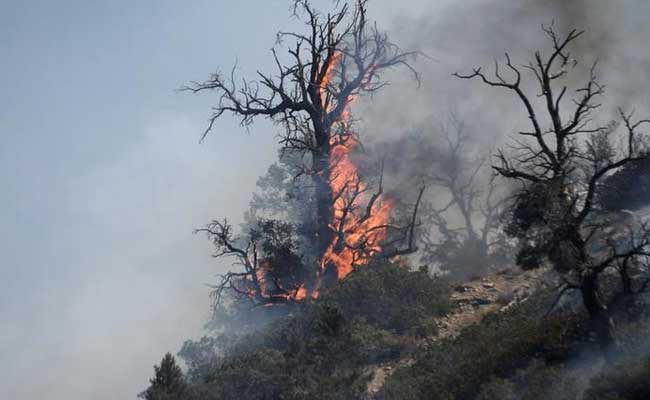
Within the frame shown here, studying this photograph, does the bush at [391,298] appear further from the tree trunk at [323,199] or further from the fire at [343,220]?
the tree trunk at [323,199]

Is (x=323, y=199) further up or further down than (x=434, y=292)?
further up

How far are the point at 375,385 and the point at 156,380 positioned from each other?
6.94m

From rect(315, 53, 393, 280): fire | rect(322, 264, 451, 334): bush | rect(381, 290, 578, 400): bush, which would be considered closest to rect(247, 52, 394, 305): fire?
rect(315, 53, 393, 280): fire

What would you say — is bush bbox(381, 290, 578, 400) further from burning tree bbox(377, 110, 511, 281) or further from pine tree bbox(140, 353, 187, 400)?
burning tree bbox(377, 110, 511, 281)

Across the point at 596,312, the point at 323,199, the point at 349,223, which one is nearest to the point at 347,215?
the point at 349,223

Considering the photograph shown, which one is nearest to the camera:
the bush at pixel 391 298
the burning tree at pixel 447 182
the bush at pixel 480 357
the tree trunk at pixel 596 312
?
the tree trunk at pixel 596 312

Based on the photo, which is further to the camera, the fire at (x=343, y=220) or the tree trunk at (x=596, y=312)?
the fire at (x=343, y=220)

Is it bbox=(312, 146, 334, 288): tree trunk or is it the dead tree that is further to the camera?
the dead tree

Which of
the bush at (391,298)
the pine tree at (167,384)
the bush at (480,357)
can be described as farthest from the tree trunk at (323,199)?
the bush at (480,357)

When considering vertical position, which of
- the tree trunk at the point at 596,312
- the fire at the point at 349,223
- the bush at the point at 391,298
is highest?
the fire at the point at 349,223

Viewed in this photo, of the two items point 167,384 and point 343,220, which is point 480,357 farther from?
point 343,220

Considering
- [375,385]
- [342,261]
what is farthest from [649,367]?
[342,261]

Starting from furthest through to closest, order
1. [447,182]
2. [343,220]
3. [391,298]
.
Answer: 1. [447,182]
2. [343,220]
3. [391,298]

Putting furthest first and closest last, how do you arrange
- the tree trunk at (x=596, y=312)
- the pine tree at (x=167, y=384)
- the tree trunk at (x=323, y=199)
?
the tree trunk at (x=323, y=199) < the pine tree at (x=167, y=384) < the tree trunk at (x=596, y=312)
